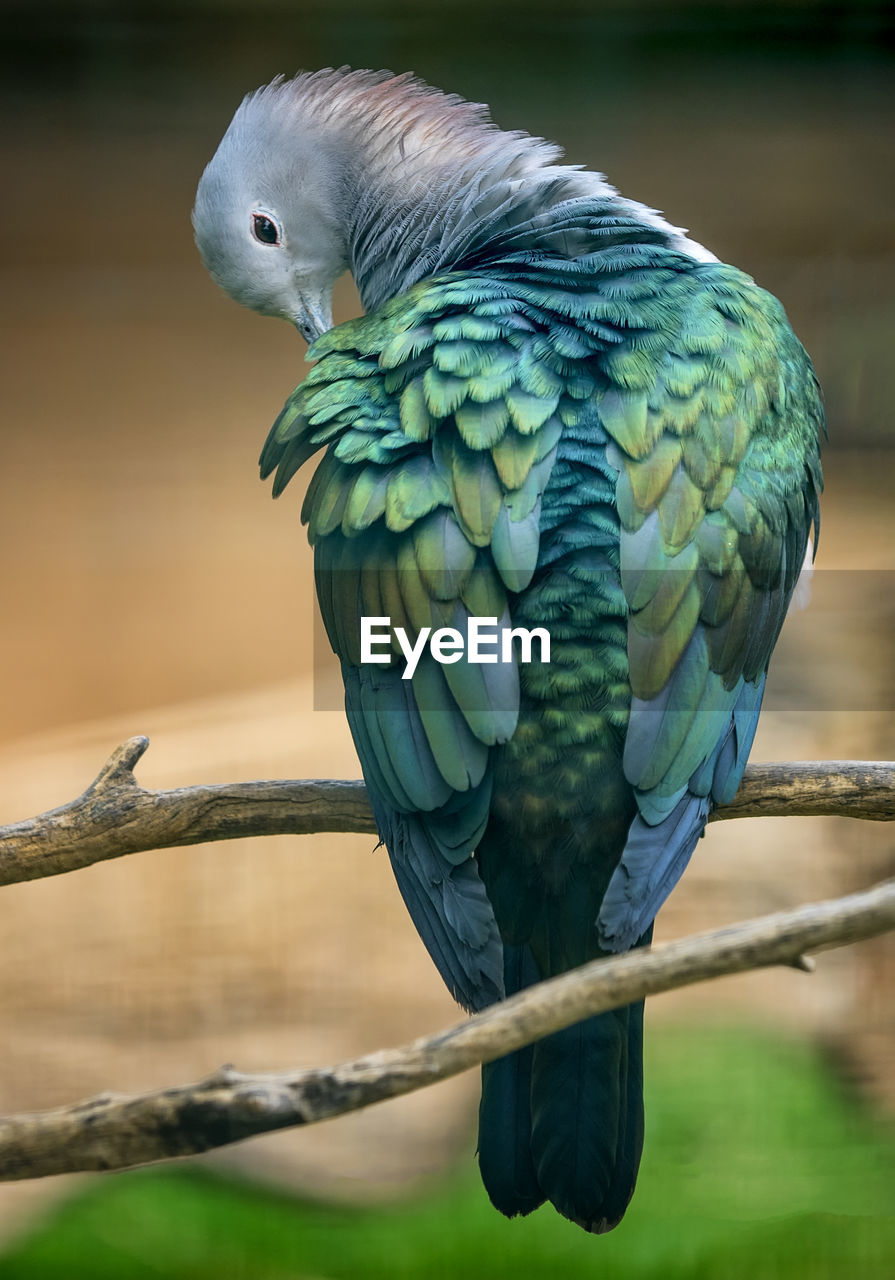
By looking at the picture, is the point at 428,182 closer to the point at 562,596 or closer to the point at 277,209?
the point at 277,209

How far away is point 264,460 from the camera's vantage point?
1147 mm

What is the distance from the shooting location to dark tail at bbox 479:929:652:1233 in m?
1.02

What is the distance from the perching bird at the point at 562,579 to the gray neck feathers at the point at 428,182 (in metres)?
0.03

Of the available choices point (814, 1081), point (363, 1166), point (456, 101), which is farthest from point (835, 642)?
point (363, 1166)

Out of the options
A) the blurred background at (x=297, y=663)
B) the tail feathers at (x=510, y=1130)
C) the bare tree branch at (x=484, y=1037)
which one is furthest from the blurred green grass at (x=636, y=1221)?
the bare tree branch at (x=484, y=1037)

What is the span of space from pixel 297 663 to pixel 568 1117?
0.80 m

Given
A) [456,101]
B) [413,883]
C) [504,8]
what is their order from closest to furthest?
[413,883]
[456,101]
[504,8]

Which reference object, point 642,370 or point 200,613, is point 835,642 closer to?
point 642,370

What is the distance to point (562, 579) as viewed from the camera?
3.19 ft

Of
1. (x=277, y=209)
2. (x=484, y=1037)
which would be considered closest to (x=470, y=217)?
(x=277, y=209)

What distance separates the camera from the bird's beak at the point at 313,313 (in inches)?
57.1

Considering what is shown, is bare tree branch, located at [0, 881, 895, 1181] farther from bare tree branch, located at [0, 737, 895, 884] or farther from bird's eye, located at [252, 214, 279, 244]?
bird's eye, located at [252, 214, 279, 244]

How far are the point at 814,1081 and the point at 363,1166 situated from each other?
Result: 0.63 m

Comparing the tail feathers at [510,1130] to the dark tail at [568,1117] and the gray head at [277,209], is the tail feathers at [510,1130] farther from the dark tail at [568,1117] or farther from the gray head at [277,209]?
the gray head at [277,209]
